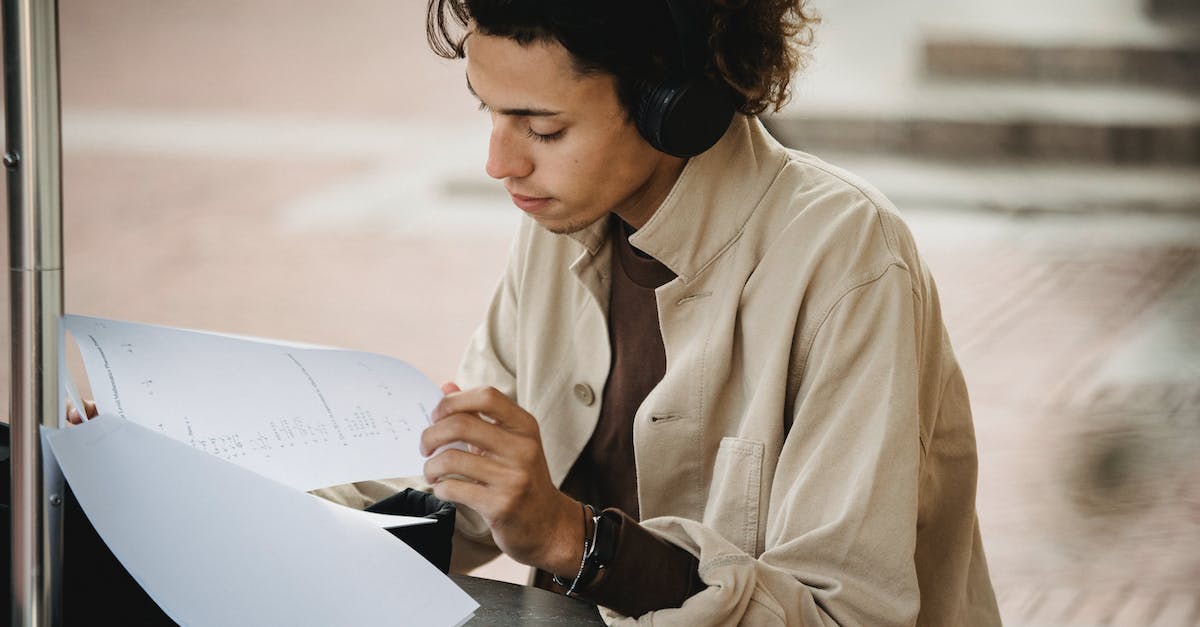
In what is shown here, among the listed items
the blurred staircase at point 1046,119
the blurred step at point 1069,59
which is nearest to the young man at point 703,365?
the blurred staircase at point 1046,119

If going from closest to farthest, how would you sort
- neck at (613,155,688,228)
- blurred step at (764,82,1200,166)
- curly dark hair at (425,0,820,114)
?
curly dark hair at (425,0,820,114) < neck at (613,155,688,228) < blurred step at (764,82,1200,166)

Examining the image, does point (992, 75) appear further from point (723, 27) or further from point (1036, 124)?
point (723, 27)

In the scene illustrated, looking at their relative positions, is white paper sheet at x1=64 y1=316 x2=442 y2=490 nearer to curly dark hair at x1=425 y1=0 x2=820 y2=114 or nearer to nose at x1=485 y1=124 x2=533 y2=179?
nose at x1=485 y1=124 x2=533 y2=179

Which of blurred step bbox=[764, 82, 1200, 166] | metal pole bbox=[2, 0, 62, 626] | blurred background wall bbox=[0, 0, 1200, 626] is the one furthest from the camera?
blurred step bbox=[764, 82, 1200, 166]

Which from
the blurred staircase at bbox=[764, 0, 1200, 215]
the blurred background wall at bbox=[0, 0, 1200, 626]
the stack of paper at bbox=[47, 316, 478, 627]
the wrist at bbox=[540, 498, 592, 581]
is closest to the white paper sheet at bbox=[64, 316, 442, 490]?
the stack of paper at bbox=[47, 316, 478, 627]

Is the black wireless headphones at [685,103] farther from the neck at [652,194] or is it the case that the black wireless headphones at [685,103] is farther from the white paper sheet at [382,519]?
the white paper sheet at [382,519]

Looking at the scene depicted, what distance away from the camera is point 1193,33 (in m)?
6.03

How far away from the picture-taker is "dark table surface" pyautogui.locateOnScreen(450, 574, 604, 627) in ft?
3.88

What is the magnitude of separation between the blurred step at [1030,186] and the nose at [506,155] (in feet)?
14.0

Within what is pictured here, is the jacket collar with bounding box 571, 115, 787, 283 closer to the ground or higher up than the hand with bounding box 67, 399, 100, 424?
higher up

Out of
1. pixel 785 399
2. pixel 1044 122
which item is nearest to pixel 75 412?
pixel 785 399

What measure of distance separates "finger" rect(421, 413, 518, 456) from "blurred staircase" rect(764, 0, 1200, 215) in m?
4.72

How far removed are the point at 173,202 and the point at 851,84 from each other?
9.82ft

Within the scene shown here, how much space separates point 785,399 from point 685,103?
32 centimetres
